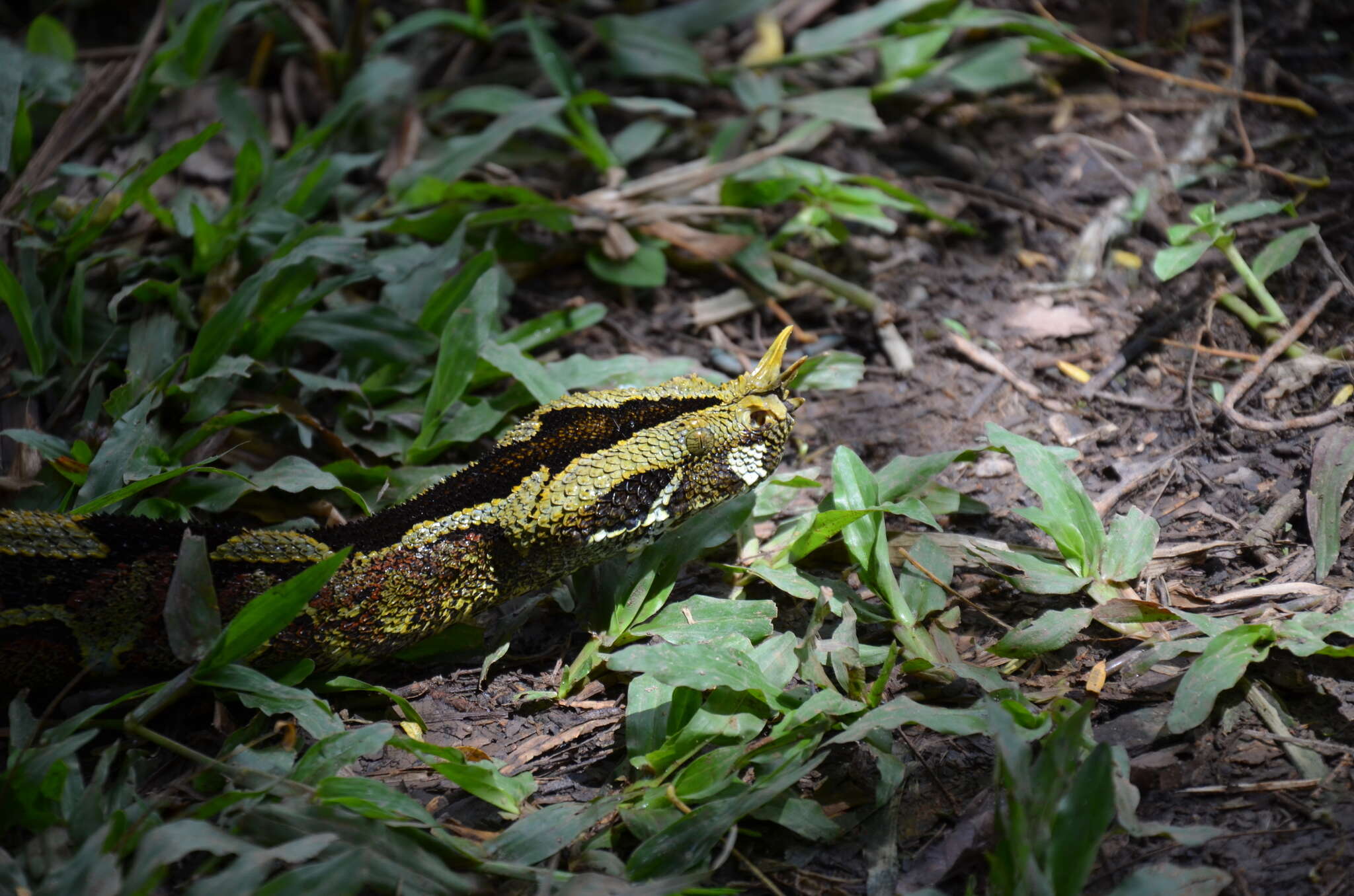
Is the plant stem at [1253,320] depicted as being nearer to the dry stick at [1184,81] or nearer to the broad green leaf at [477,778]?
the dry stick at [1184,81]

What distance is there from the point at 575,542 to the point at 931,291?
246 centimetres

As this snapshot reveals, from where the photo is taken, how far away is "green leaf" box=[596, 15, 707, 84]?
5.68 metres

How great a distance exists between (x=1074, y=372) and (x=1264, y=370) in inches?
27.6

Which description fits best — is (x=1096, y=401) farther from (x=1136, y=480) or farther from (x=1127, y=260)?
(x=1127, y=260)

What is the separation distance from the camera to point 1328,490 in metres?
3.40

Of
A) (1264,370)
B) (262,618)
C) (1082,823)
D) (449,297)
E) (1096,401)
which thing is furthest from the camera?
(449,297)

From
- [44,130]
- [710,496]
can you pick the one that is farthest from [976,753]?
[44,130]

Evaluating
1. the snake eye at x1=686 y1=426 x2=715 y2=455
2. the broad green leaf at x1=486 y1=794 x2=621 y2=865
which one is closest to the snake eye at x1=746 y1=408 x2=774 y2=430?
the snake eye at x1=686 y1=426 x2=715 y2=455

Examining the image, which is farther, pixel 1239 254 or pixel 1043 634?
pixel 1239 254

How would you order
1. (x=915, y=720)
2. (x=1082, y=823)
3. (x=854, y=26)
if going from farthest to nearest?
(x=854, y=26) < (x=915, y=720) < (x=1082, y=823)

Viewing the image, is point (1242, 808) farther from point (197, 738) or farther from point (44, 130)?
point (44, 130)

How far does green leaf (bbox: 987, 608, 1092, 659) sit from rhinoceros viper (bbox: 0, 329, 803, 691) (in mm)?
960

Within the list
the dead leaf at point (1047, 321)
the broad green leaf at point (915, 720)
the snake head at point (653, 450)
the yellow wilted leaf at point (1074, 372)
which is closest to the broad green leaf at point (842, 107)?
the dead leaf at point (1047, 321)

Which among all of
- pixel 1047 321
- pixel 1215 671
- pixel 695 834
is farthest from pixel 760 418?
pixel 1047 321
